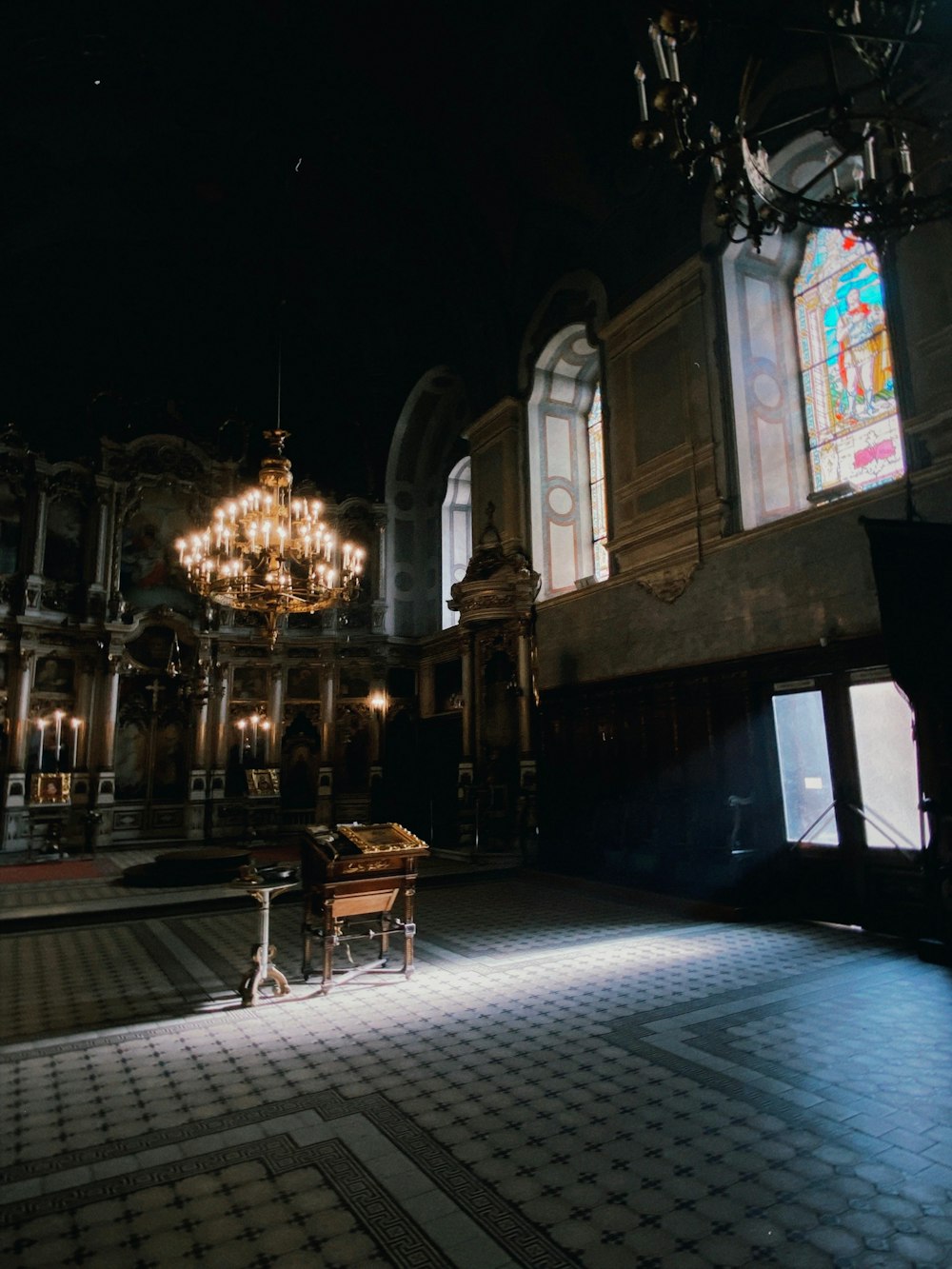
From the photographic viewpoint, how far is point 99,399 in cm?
1606

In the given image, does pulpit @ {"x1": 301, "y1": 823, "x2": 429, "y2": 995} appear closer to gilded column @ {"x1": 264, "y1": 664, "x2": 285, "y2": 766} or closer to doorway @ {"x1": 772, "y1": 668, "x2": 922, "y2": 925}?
doorway @ {"x1": 772, "y1": 668, "x2": 922, "y2": 925}

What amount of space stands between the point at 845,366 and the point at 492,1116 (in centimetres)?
839

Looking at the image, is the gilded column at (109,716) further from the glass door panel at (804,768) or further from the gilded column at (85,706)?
the glass door panel at (804,768)

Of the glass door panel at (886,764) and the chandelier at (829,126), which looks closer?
the chandelier at (829,126)

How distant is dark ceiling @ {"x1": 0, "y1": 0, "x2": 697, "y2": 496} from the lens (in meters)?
11.1

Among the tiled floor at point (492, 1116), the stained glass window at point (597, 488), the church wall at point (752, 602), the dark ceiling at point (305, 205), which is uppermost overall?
the dark ceiling at point (305, 205)

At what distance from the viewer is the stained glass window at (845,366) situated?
7.94 metres

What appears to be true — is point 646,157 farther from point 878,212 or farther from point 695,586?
point 878,212

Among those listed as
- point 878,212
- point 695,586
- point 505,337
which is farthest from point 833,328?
point 505,337

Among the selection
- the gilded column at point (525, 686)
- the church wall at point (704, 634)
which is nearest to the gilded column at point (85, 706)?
the gilded column at point (525, 686)

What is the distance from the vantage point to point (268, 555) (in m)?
8.62

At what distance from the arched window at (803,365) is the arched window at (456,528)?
8.97 metres

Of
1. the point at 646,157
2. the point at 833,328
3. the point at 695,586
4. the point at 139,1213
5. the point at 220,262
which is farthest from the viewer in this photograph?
the point at 220,262

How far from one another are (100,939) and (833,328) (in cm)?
1036
